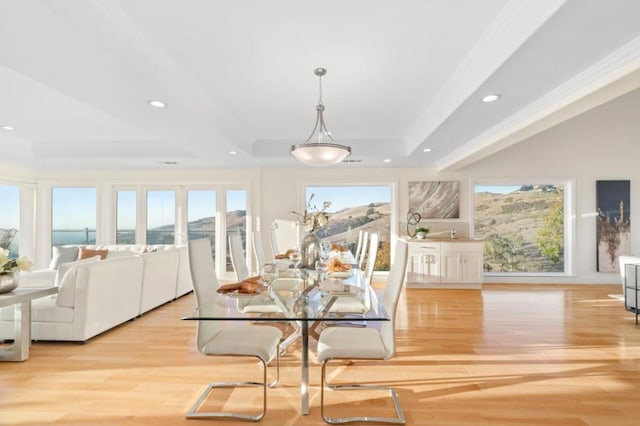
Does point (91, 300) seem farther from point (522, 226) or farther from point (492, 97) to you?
point (522, 226)

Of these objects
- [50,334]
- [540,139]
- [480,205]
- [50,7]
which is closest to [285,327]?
[50,334]

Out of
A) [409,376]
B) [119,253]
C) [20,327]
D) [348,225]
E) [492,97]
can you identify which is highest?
[492,97]

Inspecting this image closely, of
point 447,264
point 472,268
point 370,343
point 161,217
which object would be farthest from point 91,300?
point 472,268

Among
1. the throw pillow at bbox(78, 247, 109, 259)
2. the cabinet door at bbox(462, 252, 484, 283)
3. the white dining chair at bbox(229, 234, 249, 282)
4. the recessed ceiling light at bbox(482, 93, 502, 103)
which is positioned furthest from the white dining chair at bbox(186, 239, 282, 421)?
the cabinet door at bbox(462, 252, 484, 283)

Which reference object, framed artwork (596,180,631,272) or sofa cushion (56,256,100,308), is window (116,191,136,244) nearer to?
sofa cushion (56,256,100,308)

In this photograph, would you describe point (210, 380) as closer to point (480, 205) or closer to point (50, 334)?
point (50, 334)

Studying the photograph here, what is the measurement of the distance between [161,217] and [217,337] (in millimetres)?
5403

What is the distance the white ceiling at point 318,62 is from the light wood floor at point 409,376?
214 centimetres

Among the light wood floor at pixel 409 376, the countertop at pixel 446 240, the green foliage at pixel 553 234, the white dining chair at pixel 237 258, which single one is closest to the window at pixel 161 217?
the light wood floor at pixel 409 376

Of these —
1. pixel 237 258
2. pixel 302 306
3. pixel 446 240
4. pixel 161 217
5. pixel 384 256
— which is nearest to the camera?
pixel 302 306

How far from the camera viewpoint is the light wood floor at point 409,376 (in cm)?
221

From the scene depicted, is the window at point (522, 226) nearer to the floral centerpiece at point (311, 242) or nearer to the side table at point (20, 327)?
the floral centerpiece at point (311, 242)

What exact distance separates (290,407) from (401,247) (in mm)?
1297

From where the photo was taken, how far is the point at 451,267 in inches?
233
